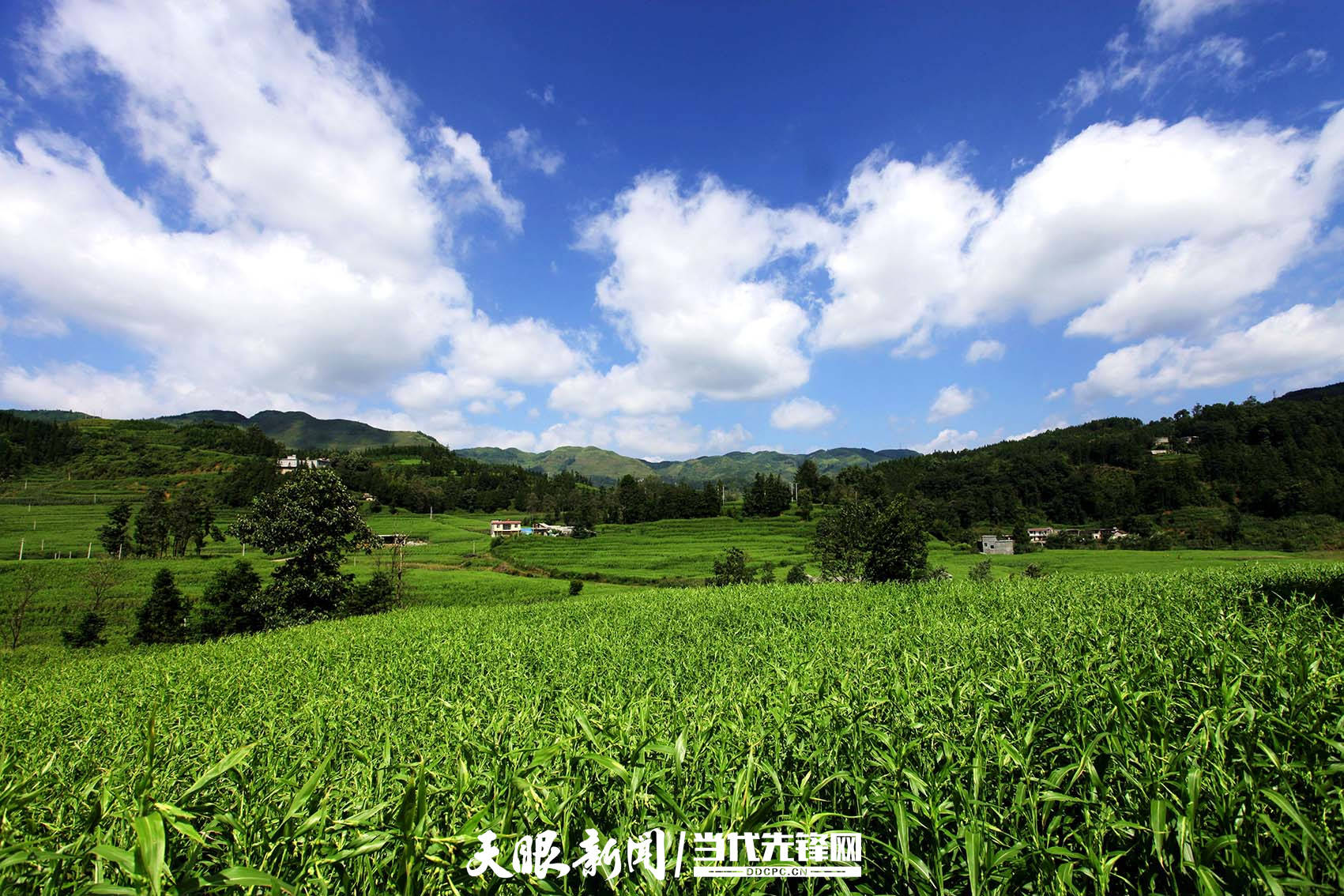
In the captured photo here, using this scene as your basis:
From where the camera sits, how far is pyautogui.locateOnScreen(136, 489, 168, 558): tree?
77.2 meters

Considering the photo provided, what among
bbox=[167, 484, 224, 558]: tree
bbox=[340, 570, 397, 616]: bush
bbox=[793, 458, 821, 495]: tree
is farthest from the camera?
bbox=[793, 458, 821, 495]: tree

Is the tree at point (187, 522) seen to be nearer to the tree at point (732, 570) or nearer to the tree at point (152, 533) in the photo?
the tree at point (152, 533)

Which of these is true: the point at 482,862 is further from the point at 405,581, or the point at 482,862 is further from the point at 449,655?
the point at 405,581

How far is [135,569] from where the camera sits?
58281 millimetres

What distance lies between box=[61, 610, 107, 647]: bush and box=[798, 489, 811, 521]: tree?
98089mm

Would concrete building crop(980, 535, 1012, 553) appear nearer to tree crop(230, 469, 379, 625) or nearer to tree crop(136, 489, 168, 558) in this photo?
tree crop(230, 469, 379, 625)

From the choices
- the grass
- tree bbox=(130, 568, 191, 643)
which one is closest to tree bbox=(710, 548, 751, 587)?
tree bbox=(130, 568, 191, 643)

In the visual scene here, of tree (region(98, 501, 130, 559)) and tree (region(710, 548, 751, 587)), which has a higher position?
tree (region(98, 501, 130, 559))

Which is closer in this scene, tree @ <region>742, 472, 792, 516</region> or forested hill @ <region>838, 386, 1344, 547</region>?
forested hill @ <region>838, 386, 1344, 547</region>

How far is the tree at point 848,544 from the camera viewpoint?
44.6m

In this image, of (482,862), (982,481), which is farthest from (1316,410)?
(482,862)

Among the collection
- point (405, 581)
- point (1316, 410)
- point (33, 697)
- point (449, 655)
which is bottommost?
point (405, 581)

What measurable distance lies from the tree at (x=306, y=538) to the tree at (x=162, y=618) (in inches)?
736

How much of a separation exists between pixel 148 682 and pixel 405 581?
51.6 metres
